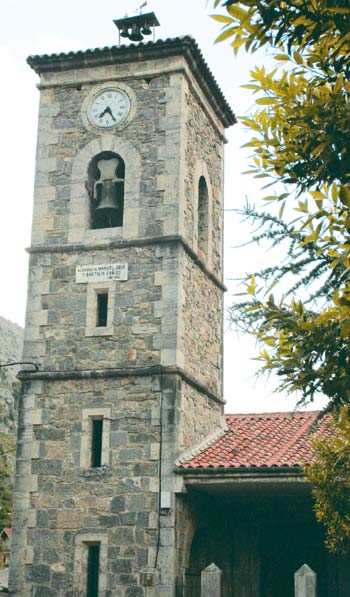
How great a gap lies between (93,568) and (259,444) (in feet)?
10.2

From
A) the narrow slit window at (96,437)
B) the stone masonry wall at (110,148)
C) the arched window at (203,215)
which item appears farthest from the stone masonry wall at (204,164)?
the narrow slit window at (96,437)

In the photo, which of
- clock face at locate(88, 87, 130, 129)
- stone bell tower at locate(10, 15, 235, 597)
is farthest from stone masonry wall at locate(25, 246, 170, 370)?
clock face at locate(88, 87, 130, 129)

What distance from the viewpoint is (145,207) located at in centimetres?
1400

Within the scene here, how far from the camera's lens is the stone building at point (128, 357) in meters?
12.5

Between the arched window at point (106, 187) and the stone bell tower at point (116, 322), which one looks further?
the arched window at point (106, 187)

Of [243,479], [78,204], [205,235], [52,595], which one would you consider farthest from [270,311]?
[205,235]

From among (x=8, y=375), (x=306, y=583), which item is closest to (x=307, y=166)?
(x=306, y=583)

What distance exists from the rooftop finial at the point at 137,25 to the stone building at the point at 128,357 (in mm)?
1152

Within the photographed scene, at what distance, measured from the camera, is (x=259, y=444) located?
13.7 metres

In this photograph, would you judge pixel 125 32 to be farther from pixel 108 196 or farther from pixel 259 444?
pixel 259 444

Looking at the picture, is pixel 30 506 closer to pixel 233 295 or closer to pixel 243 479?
pixel 243 479

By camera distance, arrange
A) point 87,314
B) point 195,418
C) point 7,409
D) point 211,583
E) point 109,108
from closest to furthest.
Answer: point 211,583
point 87,314
point 195,418
point 109,108
point 7,409

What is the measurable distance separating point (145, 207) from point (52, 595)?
5.87 m

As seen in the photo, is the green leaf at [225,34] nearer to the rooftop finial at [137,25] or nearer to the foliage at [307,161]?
the foliage at [307,161]
